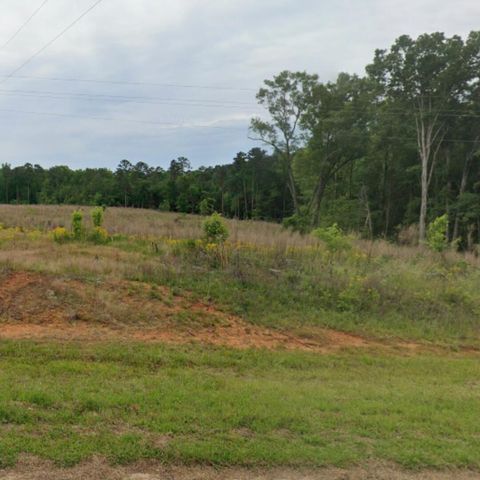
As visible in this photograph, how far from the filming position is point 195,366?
7.07m

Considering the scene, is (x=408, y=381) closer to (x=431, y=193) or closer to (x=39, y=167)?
(x=431, y=193)

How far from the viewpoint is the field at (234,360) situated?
4004mm

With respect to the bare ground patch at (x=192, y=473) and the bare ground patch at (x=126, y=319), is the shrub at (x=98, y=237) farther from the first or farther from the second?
the bare ground patch at (x=192, y=473)

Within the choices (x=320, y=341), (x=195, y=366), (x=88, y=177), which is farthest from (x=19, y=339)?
(x=88, y=177)

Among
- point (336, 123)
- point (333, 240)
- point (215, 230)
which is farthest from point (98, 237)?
point (336, 123)

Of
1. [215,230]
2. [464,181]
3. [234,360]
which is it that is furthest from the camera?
[464,181]

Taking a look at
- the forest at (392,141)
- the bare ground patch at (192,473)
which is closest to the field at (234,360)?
the bare ground patch at (192,473)

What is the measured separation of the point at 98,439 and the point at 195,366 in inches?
123

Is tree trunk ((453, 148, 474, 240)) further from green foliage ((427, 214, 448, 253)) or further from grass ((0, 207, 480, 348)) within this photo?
grass ((0, 207, 480, 348))

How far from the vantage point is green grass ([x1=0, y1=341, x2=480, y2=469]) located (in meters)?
3.98

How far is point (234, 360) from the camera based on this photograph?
7574mm

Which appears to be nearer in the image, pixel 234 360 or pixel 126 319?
pixel 234 360

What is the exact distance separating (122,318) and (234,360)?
2.50m

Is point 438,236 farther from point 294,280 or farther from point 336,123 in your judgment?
point 336,123
